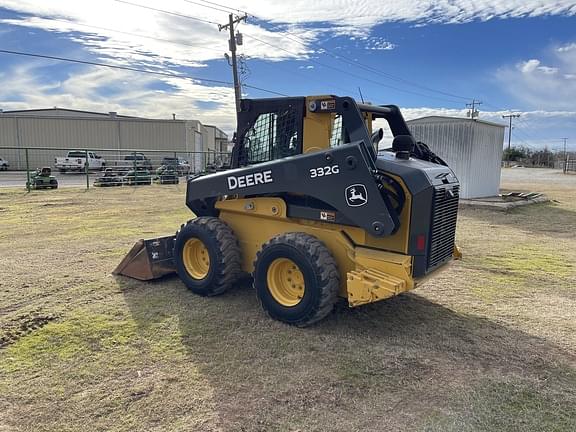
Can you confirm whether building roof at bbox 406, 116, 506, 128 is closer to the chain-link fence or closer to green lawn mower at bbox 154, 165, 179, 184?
the chain-link fence

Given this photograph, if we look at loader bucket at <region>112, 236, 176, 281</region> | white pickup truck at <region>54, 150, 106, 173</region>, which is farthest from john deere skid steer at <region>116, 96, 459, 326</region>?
white pickup truck at <region>54, 150, 106, 173</region>

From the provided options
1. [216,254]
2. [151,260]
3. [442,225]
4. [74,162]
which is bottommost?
[151,260]

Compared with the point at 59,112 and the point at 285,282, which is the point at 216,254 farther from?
the point at 59,112

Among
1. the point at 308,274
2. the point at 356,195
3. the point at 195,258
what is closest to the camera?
the point at 356,195

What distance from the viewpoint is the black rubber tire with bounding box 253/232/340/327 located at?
4219 mm

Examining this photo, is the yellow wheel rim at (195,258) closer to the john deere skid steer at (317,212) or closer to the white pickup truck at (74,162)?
the john deere skid steer at (317,212)

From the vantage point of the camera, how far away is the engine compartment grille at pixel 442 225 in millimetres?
4301

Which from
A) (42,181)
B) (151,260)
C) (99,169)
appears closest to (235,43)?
(99,169)

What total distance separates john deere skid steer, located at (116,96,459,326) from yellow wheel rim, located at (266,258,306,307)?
11 mm

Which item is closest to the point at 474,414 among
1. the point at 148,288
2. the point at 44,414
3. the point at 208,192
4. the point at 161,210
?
the point at 44,414

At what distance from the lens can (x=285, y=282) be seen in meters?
4.67

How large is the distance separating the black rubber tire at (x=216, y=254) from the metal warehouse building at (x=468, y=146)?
39.9 feet

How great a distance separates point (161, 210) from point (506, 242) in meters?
8.71

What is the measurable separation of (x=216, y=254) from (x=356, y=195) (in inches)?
69.1
